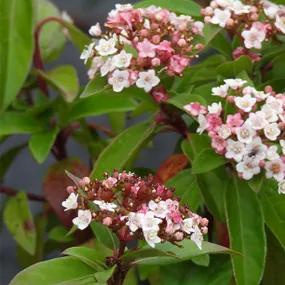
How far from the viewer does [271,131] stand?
1385 millimetres

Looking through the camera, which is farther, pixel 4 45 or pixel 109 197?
pixel 4 45

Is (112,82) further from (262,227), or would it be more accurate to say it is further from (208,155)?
(262,227)

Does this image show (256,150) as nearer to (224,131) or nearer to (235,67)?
(224,131)

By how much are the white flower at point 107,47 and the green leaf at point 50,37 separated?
0.60 meters

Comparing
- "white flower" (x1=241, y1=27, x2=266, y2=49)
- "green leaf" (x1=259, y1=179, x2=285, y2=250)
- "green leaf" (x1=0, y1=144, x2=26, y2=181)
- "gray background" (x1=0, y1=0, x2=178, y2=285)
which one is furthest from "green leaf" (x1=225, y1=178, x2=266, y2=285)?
"gray background" (x1=0, y1=0, x2=178, y2=285)

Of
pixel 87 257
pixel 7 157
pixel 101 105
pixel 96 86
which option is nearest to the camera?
pixel 87 257

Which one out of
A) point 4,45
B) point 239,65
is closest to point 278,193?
point 239,65

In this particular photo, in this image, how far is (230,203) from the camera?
1.53 m

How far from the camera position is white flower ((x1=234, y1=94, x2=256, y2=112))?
4.65 ft

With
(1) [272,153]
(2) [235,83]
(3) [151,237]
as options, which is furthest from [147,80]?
(3) [151,237]

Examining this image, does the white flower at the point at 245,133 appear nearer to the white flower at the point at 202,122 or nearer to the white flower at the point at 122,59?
the white flower at the point at 202,122

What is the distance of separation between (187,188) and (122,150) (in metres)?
0.14

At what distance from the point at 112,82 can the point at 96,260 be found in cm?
31

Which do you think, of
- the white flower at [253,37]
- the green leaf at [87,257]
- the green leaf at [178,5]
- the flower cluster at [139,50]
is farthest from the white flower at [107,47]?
the green leaf at [87,257]
